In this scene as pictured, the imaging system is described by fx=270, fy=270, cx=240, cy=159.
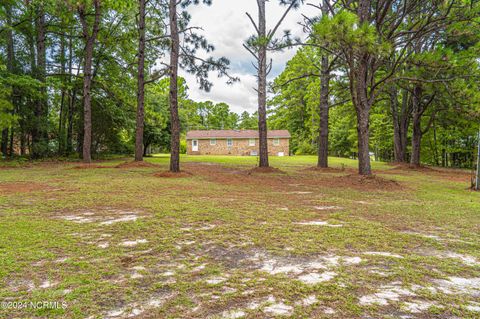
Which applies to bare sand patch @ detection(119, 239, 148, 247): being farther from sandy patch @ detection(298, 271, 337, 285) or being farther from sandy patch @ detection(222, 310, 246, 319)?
sandy patch @ detection(298, 271, 337, 285)

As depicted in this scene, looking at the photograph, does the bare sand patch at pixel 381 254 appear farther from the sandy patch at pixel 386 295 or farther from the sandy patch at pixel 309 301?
the sandy patch at pixel 309 301

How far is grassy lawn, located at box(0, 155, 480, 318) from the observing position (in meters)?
1.69

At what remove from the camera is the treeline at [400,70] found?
7.10 meters

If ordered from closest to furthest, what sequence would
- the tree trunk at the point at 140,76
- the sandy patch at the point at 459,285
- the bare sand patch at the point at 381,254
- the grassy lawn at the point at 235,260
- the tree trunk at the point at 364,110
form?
the grassy lawn at the point at 235,260
the sandy patch at the point at 459,285
the bare sand patch at the point at 381,254
the tree trunk at the point at 364,110
the tree trunk at the point at 140,76

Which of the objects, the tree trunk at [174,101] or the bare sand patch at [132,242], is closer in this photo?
the bare sand patch at [132,242]

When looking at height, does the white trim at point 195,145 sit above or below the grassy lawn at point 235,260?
above

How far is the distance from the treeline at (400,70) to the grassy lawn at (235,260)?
13.5ft

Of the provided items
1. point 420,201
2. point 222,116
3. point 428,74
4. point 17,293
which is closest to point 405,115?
point 428,74

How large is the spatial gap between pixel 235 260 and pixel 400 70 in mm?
9598

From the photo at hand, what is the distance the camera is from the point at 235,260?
2416 millimetres

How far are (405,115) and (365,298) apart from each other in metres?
19.3

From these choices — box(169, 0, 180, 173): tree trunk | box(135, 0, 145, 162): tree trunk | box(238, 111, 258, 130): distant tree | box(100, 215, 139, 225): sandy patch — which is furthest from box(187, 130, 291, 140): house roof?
box(100, 215, 139, 225): sandy patch

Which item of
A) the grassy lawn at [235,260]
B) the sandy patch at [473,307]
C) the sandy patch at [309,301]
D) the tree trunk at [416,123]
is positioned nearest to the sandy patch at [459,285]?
the grassy lawn at [235,260]

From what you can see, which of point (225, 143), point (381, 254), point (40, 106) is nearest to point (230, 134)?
point (225, 143)
